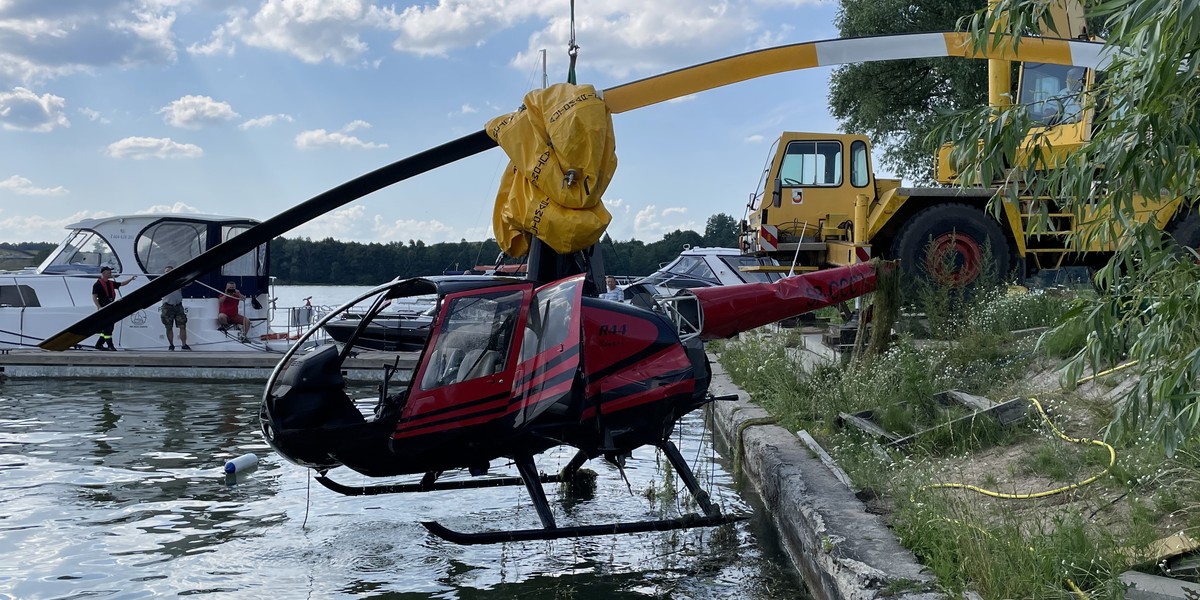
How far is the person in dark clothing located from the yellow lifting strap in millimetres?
13722

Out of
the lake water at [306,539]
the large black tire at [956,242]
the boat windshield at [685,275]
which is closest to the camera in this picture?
the lake water at [306,539]

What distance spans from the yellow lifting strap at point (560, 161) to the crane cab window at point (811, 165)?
958 cm

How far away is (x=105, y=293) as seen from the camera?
19031 mm

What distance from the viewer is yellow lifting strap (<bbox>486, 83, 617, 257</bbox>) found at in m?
6.90

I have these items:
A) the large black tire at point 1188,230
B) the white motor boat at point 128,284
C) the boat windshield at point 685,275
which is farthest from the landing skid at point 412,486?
the boat windshield at point 685,275

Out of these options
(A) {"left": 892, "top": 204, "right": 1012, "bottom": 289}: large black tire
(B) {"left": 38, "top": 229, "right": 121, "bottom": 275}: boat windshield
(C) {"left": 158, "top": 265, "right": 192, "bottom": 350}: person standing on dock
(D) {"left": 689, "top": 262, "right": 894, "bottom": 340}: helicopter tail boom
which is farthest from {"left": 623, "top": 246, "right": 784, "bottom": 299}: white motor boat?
(D) {"left": 689, "top": 262, "right": 894, "bottom": 340}: helicopter tail boom

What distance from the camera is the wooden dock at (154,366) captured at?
19.1m

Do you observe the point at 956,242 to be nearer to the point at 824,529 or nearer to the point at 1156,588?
the point at 824,529

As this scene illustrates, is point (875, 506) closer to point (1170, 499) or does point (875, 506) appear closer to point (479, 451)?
point (1170, 499)

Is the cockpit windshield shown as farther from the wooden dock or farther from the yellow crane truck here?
the wooden dock

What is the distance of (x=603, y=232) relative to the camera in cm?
731

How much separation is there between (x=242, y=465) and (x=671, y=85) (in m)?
5.94

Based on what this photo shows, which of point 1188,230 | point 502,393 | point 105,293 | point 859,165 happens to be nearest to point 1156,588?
point 502,393

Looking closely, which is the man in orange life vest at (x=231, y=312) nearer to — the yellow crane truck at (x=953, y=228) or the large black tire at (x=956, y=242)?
the yellow crane truck at (x=953, y=228)
